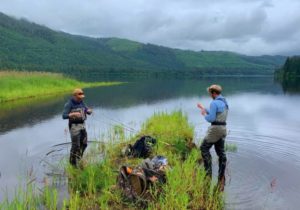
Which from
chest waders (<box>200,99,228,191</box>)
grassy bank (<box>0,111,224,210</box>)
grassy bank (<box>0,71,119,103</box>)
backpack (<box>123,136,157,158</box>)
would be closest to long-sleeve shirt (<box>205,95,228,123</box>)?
chest waders (<box>200,99,228,191</box>)

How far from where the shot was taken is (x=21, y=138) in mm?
17281

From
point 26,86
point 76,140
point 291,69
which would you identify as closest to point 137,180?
point 76,140

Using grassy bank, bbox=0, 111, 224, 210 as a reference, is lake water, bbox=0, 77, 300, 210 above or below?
below

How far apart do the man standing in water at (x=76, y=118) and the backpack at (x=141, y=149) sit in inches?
67.8

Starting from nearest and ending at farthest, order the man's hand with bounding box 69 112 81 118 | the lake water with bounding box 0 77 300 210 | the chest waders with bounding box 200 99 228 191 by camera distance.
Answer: the lake water with bounding box 0 77 300 210, the chest waders with bounding box 200 99 228 191, the man's hand with bounding box 69 112 81 118

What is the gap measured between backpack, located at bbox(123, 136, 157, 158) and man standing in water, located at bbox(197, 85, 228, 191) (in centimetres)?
232

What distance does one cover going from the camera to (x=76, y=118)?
11.6 m

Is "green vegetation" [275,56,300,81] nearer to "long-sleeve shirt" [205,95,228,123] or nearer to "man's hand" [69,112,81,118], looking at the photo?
"long-sleeve shirt" [205,95,228,123]

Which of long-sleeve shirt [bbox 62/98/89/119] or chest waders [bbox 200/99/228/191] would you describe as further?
long-sleeve shirt [bbox 62/98/89/119]

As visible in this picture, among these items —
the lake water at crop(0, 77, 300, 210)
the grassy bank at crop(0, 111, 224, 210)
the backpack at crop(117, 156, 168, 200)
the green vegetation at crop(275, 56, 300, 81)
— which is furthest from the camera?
the green vegetation at crop(275, 56, 300, 81)

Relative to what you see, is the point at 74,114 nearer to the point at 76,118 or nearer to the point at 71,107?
the point at 76,118

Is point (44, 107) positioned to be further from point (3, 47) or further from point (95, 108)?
point (3, 47)

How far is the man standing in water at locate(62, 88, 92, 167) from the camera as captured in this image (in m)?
11.6

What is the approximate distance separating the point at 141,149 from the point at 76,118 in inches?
94.9
